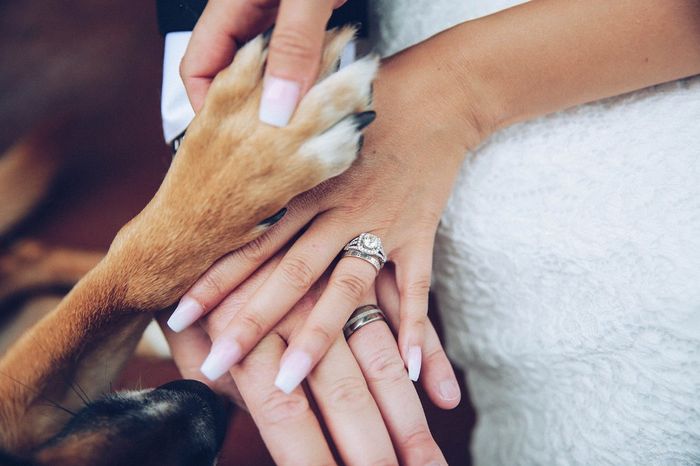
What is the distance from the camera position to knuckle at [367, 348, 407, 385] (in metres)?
0.73

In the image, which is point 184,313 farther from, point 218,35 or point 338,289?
point 218,35

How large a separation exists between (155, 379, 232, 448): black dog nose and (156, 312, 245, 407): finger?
49mm

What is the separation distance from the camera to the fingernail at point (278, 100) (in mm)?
589

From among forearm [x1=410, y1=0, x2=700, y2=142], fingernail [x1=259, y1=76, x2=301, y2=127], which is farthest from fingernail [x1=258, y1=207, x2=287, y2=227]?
forearm [x1=410, y1=0, x2=700, y2=142]

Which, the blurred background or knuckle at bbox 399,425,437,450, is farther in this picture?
the blurred background

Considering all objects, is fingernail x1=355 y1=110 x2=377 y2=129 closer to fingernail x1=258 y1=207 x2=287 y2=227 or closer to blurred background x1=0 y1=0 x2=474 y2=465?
fingernail x1=258 y1=207 x2=287 y2=227

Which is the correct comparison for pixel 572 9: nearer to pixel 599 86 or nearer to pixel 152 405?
pixel 599 86

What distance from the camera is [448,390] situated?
0.78 m

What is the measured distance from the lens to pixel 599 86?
726 mm

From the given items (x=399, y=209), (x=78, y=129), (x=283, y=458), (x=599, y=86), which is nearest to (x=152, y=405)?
(x=283, y=458)

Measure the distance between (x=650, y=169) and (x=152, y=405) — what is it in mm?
769

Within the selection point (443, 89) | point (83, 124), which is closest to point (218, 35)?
point (443, 89)

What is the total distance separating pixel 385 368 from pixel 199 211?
1.16ft

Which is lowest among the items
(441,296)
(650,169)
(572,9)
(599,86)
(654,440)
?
(654,440)
